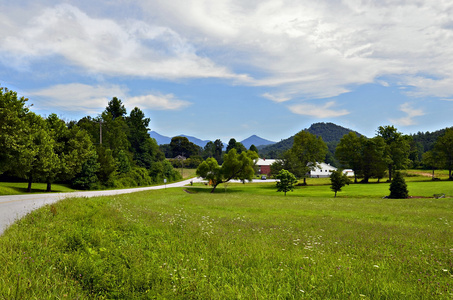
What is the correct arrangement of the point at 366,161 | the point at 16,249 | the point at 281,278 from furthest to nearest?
the point at 366,161
the point at 16,249
the point at 281,278

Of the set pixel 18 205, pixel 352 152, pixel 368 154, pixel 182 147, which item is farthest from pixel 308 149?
pixel 182 147

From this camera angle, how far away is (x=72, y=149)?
140 feet

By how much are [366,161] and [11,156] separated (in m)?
80.6

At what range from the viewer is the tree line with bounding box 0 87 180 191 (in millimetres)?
28203

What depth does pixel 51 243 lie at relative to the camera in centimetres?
752

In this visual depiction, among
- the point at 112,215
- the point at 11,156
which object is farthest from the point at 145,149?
the point at 112,215

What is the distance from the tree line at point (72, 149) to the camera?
28.2 m

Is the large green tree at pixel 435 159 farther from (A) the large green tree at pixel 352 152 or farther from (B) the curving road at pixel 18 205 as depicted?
(B) the curving road at pixel 18 205

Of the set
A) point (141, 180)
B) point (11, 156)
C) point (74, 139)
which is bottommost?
point (141, 180)

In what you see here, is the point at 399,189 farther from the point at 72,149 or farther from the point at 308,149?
the point at 72,149

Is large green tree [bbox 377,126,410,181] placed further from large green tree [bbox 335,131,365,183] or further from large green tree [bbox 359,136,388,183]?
large green tree [bbox 335,131,365,183]

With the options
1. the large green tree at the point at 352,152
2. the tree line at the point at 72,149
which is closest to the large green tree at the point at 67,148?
the tree line at the point at 72,149

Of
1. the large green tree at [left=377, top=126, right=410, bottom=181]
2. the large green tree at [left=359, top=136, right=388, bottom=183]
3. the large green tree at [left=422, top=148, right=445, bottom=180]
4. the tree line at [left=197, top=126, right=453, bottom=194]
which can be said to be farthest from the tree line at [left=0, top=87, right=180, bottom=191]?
the large green tree at [left=422, top=148, right=445, bottom=180]

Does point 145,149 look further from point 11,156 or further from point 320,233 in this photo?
point 320,233
